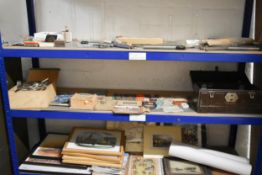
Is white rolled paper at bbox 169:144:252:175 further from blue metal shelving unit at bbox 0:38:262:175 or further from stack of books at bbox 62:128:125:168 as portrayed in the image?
stack of books at bbox 62:128:125:168

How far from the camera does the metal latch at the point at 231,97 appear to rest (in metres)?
1.44

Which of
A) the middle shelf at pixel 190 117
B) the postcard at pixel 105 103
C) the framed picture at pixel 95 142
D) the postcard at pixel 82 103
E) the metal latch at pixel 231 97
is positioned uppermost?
the metal latch at pixel 231 97

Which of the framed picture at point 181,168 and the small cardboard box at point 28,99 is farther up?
the small cardboard box at point 28,99

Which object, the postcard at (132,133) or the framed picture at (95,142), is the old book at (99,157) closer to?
the framed picture at (95,142)

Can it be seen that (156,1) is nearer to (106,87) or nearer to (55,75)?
(106,87)

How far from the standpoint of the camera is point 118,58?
137 centimetres

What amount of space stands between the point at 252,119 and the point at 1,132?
148 centimetres

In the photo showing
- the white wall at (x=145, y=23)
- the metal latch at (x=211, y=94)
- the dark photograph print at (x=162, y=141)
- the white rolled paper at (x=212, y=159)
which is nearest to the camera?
the metal latch at (x=211, y=94)

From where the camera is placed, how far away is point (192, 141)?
1.84m

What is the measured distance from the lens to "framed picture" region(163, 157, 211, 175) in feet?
5.15

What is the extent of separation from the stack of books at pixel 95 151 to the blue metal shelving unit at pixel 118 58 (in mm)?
258

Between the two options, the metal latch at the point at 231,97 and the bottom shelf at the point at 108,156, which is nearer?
the metal latch at the point at 231,97

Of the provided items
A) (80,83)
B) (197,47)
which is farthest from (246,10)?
(80,83)

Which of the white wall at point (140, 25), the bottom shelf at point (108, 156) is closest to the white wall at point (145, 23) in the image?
the white wall at point (140, 25)
